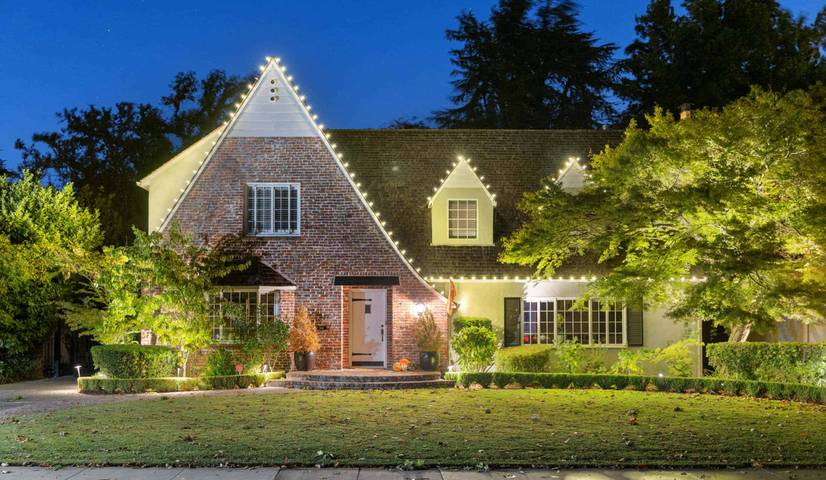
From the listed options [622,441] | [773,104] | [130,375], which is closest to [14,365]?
[130,375]

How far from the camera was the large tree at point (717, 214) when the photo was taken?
18.0m

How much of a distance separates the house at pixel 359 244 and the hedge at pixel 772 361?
8.85 feet

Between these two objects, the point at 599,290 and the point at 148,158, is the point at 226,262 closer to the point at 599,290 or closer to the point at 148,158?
the point at 599,290

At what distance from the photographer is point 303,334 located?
22203 mm

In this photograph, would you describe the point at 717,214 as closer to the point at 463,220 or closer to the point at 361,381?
the point at 463,220

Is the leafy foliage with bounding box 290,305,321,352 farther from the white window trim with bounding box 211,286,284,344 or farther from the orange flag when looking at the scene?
the orange flag

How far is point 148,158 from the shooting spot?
41750mm

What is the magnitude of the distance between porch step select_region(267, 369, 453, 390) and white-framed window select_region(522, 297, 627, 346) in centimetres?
367

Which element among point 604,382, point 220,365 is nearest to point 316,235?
point 220,365

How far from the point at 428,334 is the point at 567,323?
12.9ft

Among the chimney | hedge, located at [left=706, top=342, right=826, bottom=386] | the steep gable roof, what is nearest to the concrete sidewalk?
hedge, located at [left=706, top=342, right=826, bottom=386]

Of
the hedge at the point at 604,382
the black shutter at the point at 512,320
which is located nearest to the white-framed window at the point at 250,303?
the hedge at the point at 604,382

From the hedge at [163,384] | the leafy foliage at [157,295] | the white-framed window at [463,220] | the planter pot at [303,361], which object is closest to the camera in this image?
the hedge at [163,384]

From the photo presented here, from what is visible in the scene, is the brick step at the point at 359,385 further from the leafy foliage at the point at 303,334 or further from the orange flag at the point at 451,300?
the orange flag at the point at 451,300
